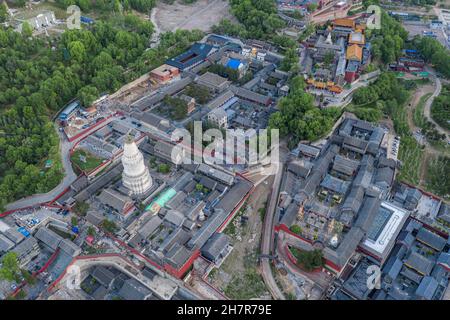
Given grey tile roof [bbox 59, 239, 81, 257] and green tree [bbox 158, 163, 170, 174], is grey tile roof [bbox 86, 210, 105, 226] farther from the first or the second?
green tree [bbox 158, 163, 170, 174]

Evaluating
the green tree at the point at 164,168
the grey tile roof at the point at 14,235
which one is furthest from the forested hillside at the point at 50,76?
the green tree at the point at 164,168

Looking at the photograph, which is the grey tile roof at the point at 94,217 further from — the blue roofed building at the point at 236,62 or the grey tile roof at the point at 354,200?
the blue roofed building at the point at 236,62

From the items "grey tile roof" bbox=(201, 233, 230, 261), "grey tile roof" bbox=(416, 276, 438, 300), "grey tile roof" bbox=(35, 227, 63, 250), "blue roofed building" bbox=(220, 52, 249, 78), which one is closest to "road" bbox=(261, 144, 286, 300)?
"grey tile roof" bbox=(201, 233, 230, 261)

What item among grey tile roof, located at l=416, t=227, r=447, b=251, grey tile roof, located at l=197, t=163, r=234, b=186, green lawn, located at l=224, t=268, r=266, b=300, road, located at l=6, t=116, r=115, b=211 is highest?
grey tile roof, located at l=416, t=227, r=447, b=251

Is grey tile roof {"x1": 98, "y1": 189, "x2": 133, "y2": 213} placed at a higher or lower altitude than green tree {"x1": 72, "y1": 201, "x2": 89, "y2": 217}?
higher

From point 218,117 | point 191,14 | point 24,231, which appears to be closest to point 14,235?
point 24,231

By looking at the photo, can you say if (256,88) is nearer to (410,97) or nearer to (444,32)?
(410,97)

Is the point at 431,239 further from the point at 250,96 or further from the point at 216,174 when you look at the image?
the point at 250,96

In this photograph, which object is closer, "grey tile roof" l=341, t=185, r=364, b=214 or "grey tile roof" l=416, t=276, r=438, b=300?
"grey tile roof" l=416, t=276, r=438, b=300
